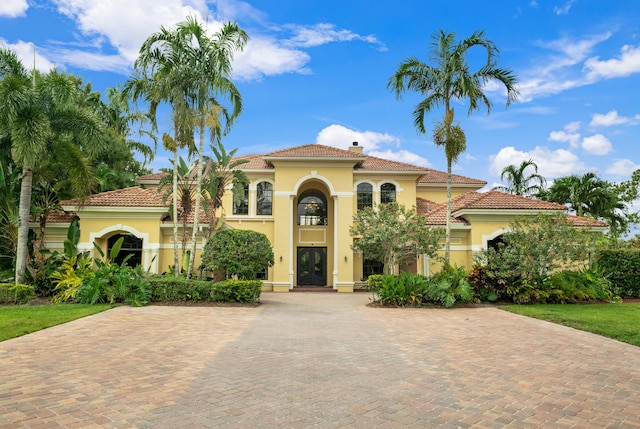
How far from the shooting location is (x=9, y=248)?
1881cm

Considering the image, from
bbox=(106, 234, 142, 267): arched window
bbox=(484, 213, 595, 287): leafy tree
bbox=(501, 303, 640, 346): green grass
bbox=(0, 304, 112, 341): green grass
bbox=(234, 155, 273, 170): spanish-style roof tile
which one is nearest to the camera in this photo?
bbox=(0, 304, 112, 341): green grass

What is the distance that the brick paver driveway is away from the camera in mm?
4879

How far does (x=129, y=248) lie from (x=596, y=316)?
64.6ft

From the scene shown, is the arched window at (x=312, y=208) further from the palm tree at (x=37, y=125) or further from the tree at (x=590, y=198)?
the tree at (x=590, y=198)

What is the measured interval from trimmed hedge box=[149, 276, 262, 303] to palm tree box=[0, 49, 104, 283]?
5489 mm

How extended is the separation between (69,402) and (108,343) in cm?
376

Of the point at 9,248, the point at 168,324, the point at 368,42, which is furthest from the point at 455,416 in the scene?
the point at 9,248

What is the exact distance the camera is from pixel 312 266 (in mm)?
25906

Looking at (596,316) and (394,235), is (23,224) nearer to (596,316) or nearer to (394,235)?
(394,235)

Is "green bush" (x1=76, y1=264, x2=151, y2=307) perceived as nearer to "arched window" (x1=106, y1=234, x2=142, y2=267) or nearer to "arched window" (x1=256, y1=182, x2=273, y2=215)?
"arched window" (x1=106, y1=234, x2=142, y2=267)

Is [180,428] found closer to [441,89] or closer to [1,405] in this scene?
[1,405]

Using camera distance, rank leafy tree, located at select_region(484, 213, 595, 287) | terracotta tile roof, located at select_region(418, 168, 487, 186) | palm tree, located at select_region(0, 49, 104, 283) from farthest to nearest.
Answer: terracotta tile roof, located at select_region(418, 168, 487, 186) → leafy tree, located at select_region(484, 213, 595, 287) → palm tree, located at select_region(0, 49, 104, 283)

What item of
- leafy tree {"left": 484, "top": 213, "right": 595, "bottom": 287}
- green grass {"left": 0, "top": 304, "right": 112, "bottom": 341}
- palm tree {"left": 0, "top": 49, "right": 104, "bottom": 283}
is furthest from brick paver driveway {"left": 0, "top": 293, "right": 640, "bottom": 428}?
palm tree {"left": 0, "top": 49, "right": 104, "bottom": 283}

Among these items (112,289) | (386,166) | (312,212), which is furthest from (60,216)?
(386,166)
